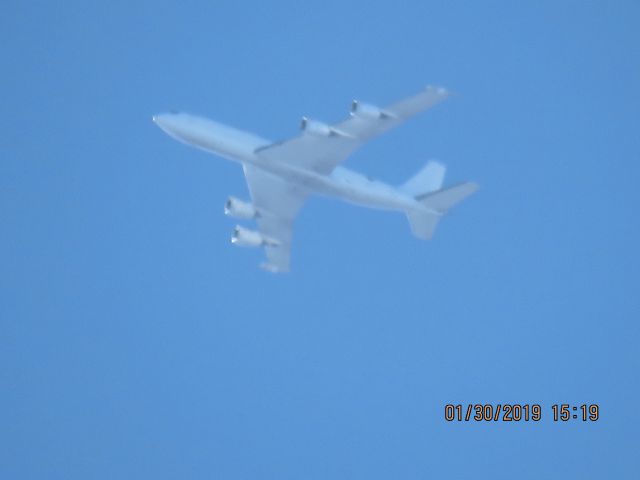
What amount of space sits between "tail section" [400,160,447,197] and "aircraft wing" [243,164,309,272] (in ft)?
18.1

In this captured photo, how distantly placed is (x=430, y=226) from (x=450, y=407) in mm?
8700

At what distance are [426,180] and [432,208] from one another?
4.66m

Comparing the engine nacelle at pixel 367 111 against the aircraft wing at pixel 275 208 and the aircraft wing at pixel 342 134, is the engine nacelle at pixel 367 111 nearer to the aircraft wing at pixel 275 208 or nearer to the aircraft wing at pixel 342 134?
the aircraft wing at pixel 342 134

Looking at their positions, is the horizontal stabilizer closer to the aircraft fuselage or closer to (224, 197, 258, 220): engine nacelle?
the aircraft fuselage

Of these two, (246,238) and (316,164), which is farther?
(246,238)

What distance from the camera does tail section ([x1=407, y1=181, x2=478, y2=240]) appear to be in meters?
49.2

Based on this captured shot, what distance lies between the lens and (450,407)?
4991 centimetres

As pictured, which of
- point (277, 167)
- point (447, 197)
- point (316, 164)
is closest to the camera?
point (316, 164)

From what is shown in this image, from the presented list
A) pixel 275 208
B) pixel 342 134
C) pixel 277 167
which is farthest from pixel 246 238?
pixel 342 134

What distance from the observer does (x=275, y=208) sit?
177 feet

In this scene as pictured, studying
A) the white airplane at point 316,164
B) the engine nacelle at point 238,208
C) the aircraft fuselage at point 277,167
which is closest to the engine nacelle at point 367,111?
the white airplane at point 316,164

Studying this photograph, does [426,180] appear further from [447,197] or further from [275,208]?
[275,208]

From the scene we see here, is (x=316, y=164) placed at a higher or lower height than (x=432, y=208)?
higher

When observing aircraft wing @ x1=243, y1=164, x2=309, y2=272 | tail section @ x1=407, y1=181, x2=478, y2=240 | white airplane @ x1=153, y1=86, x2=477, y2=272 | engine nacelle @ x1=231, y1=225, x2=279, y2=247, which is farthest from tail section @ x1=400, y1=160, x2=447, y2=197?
engine nacelle @ x1=231, y1=225, x2=279, y2=247
